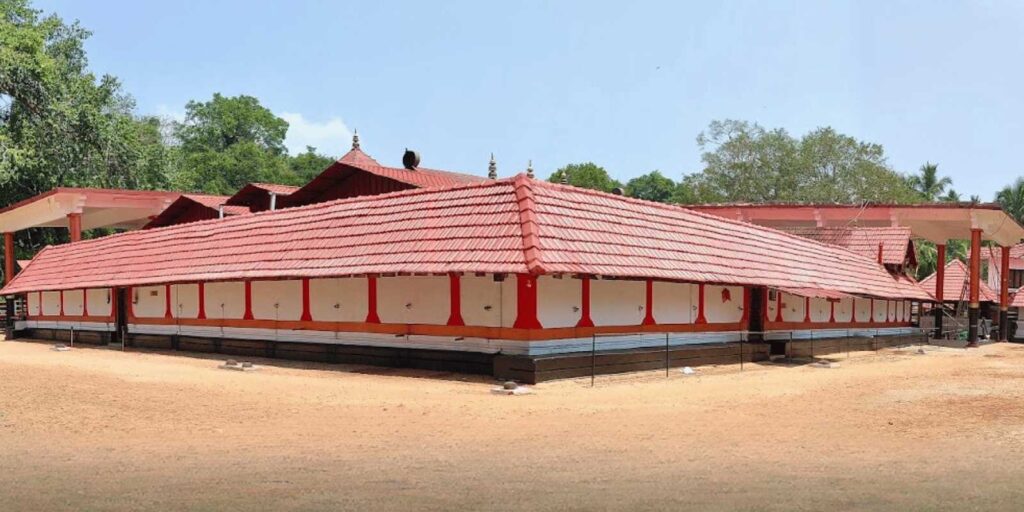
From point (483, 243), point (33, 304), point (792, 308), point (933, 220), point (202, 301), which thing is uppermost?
point (933, 220)

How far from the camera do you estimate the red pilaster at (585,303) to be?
17484mm

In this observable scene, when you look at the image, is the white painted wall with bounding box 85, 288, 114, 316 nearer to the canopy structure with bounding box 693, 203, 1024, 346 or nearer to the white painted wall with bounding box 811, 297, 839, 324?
the canopy structure with bounding box 693, 203, 1024, 346

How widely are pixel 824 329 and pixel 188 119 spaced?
Result: 70076 millimetres

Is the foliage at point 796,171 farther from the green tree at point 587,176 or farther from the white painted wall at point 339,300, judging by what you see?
the white painted wall at point 339,300

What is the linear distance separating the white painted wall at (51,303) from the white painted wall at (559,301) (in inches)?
947

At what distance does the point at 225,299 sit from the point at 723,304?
1374 centimetres

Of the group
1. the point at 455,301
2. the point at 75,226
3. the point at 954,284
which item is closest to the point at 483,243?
the point at 455,301

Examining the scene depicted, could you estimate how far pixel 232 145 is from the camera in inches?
3093

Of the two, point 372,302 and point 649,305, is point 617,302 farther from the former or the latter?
point 372,302

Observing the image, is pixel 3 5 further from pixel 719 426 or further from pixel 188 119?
pixel 719 426

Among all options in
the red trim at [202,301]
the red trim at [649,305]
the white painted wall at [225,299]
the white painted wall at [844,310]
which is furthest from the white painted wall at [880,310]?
the red trim at [202,301]

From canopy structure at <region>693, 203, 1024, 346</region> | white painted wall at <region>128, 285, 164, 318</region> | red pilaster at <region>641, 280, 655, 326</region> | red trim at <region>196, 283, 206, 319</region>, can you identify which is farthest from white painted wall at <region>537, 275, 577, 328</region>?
canopy structure at <region>693, 203, 1024, 346</region>

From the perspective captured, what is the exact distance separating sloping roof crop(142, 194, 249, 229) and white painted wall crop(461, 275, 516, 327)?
19.3 meters

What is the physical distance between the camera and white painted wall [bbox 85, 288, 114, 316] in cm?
2932
